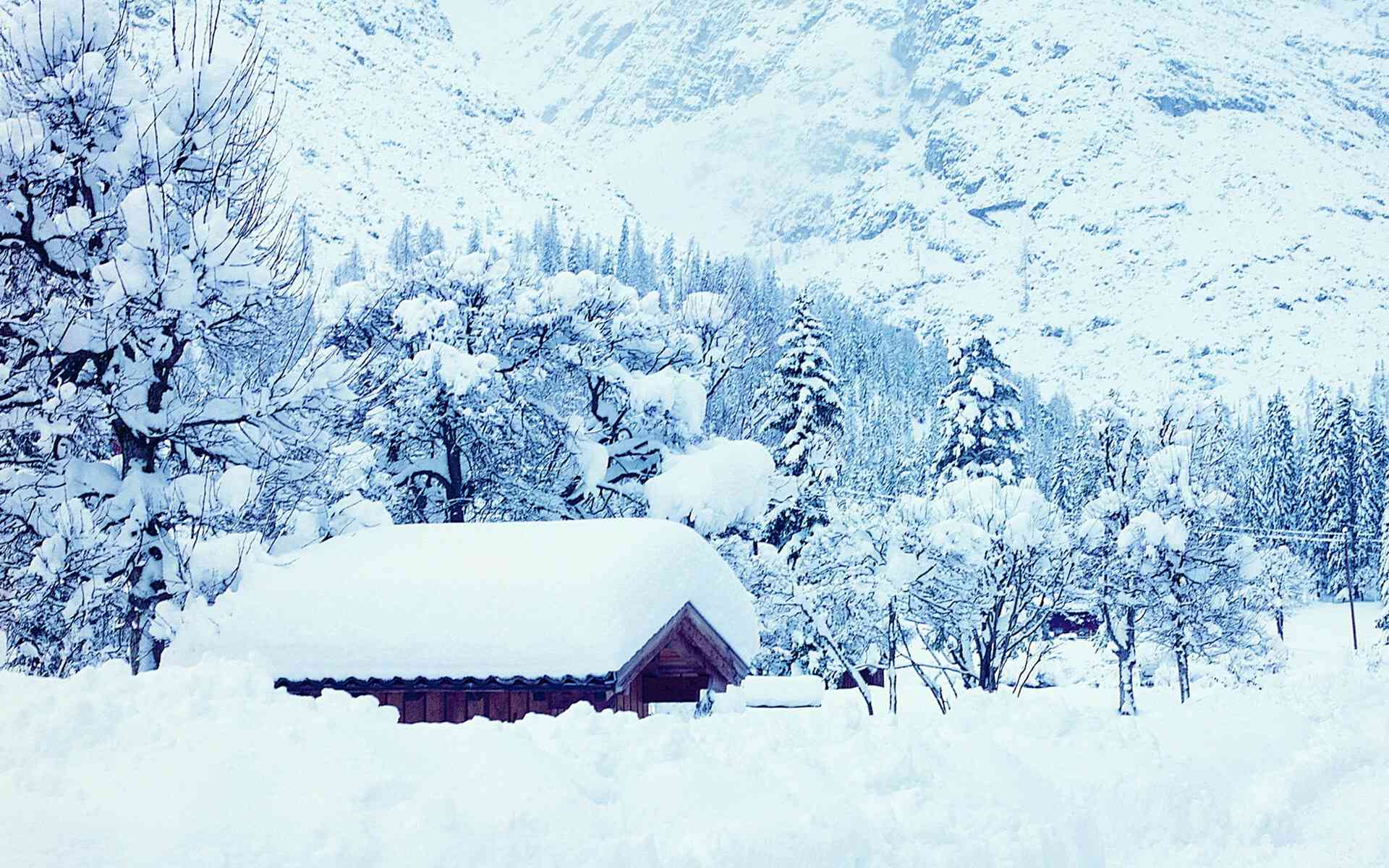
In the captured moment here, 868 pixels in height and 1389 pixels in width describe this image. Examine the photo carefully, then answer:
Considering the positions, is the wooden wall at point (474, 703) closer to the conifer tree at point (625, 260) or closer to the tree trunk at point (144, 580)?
the tree trunk at point (144, 580)

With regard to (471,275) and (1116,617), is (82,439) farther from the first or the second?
(1116,617)

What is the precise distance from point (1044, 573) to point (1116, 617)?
1012 cm

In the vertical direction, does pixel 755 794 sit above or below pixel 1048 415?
below

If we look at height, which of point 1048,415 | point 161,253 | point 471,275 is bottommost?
point 161,253

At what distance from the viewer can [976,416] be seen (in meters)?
38.4

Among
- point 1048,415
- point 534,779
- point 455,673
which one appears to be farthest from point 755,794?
point 1048,415

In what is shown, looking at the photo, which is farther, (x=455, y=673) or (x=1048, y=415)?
(x=1048, y=415)

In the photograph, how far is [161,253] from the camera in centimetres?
1029

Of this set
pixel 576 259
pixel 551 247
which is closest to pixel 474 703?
pixel 576 259

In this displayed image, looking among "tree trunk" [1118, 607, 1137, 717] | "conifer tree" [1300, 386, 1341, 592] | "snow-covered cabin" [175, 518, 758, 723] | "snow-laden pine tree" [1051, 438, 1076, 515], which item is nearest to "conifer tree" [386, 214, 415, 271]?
"snow-laden pine tree" [1051, 438, 1076, 515]

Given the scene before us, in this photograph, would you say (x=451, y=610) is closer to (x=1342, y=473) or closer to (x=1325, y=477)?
(x=1342, y=473)

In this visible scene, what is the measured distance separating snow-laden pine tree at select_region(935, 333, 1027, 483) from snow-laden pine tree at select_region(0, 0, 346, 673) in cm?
2946

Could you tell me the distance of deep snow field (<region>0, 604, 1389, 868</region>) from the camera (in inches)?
161

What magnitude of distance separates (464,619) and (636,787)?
178 inches
